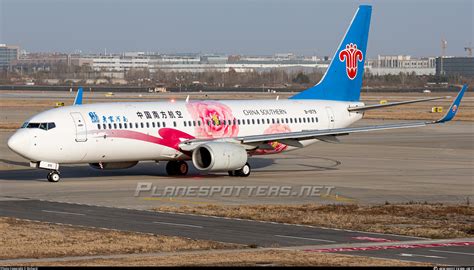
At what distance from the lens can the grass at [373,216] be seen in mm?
31578

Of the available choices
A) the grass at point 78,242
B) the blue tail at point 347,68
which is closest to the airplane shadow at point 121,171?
the blue tail at point 347,68

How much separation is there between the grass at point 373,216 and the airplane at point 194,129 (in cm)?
972

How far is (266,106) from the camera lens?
172 ft

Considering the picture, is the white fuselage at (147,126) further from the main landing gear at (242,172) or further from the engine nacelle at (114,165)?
the main landing gear at (242,172)

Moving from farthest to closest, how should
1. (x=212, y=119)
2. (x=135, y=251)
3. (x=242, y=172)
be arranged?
(x=212, y=119), (x=242, y=172), (x=135, y=251)

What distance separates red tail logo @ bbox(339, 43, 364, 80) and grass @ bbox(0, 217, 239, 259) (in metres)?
27.2

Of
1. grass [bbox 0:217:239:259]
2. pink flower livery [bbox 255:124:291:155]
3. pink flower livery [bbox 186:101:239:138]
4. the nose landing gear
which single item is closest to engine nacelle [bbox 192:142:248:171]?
pink flower livery [bbox 186:101:239:138]

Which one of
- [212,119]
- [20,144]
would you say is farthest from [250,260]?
[212,119]

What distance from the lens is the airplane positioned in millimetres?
45188

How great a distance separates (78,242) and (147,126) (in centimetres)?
1898

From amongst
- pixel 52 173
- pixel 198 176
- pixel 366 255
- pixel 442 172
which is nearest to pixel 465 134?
pixel 442 172

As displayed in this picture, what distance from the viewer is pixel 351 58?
184 feet

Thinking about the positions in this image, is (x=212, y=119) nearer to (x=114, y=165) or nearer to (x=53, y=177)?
(x=114, y=165)

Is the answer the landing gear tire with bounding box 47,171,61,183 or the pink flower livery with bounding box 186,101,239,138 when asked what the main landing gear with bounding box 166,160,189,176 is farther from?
the landing gear tire with bounding box 47,171,61,183
